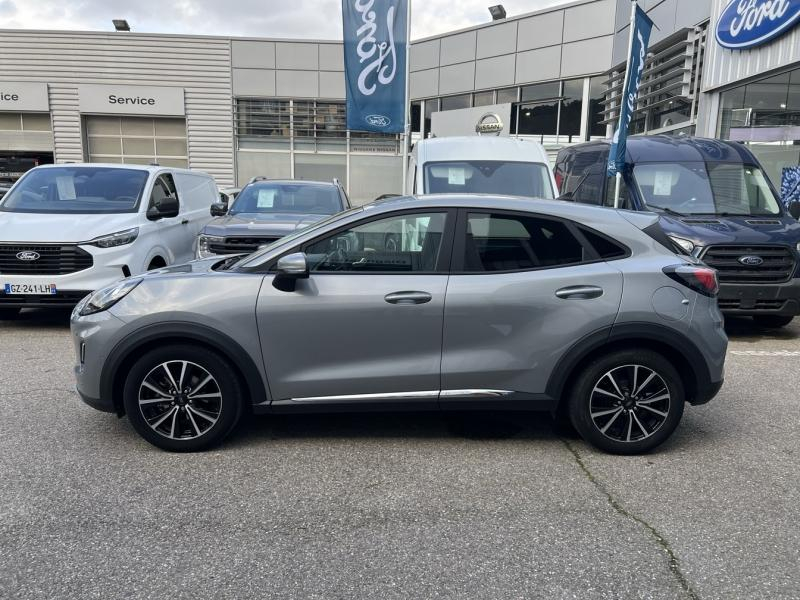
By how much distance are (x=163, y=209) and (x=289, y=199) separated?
1.89 m

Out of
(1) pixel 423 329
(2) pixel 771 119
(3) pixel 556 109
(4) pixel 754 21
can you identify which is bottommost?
(1) pixel 423 329

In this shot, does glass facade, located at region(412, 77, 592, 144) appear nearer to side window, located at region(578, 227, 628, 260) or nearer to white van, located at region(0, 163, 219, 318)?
white van, located at region(0, 163, 219, 318)

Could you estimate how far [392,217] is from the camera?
4.07m

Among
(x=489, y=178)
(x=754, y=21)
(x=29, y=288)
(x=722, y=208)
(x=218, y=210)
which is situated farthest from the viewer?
(x=754, y=21)

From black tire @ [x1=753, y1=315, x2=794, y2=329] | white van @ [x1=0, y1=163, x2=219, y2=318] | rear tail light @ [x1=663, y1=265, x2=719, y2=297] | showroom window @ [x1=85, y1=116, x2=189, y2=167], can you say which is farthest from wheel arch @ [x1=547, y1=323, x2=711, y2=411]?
showroom window @ [x1=85, y1=116, x2=189, y2=167]

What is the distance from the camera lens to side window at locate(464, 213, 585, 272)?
4.03m

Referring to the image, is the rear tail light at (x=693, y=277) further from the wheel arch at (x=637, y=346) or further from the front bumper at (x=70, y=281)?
the front bumper at (x=70, y=281)

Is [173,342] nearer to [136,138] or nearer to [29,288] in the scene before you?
[29,288]

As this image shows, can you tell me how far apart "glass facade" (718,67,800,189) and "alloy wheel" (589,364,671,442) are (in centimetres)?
975

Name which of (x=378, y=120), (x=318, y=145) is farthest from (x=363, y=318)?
(x=318, y=145)

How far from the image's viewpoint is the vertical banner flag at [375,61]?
12.0m

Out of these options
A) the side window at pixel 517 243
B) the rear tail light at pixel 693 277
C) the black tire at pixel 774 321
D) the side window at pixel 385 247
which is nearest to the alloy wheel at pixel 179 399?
the side window at pixel 385 247

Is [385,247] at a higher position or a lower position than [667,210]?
lower

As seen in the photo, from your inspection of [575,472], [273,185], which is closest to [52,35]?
[273,185]
